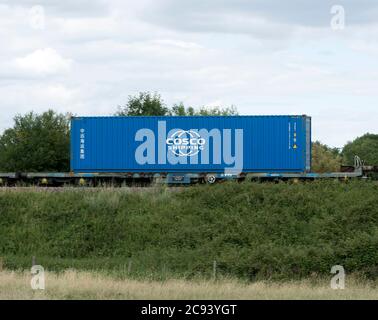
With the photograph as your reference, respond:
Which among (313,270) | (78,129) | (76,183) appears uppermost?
(78,129)

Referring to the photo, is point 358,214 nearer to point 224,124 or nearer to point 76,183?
point 224,124

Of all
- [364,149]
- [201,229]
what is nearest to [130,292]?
[201,229]

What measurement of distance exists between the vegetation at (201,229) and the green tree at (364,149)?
77.4 m

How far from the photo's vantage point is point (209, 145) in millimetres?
36125

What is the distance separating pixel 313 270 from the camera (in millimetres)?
22484

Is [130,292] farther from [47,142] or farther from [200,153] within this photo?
[47,142]

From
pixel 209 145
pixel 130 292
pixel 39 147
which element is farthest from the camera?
pixel 39 147

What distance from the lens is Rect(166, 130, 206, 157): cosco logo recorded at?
118 ft

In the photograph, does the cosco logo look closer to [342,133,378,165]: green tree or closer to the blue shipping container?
the blue shipping container

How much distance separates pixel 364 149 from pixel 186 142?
83334 mm

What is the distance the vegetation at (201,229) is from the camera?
2302 centimetres

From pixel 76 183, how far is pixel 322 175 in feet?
41.0
